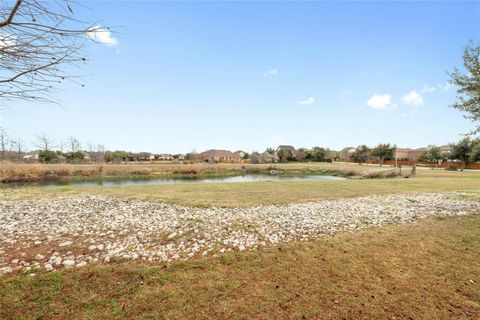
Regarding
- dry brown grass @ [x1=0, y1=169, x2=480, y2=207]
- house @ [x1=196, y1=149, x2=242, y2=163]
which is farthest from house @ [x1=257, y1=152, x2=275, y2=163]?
dry brown grass @ [x1=0, y1=169, x2=480, y2=207]

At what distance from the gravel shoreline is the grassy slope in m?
0.65

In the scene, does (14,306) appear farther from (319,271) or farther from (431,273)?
(431,273)

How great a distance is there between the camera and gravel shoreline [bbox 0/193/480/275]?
15.9 feet

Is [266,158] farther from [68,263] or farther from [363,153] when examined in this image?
[68,263]

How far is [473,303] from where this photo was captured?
3426 mm

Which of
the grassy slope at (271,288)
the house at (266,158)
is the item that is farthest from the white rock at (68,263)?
the house at (266,158)

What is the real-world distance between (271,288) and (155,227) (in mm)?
4173

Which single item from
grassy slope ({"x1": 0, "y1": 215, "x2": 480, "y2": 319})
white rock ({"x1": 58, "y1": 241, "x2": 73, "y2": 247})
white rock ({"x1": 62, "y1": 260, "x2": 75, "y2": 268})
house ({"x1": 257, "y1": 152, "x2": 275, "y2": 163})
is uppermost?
house ({"x1": 257, "y1": 152, "x2": 275, "y2": 163})

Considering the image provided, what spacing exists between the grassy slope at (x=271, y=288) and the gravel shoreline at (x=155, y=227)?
65 cm

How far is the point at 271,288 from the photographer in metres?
3.71

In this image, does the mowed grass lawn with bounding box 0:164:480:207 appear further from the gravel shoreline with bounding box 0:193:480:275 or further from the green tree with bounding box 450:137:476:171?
the green tree with bounding box 450:137:476:171

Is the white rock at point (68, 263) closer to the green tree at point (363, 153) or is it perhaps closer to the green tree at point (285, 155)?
the green tree at point (363, 153)

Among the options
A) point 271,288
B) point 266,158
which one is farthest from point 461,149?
point 266,158

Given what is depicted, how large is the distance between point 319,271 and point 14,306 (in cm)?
486
